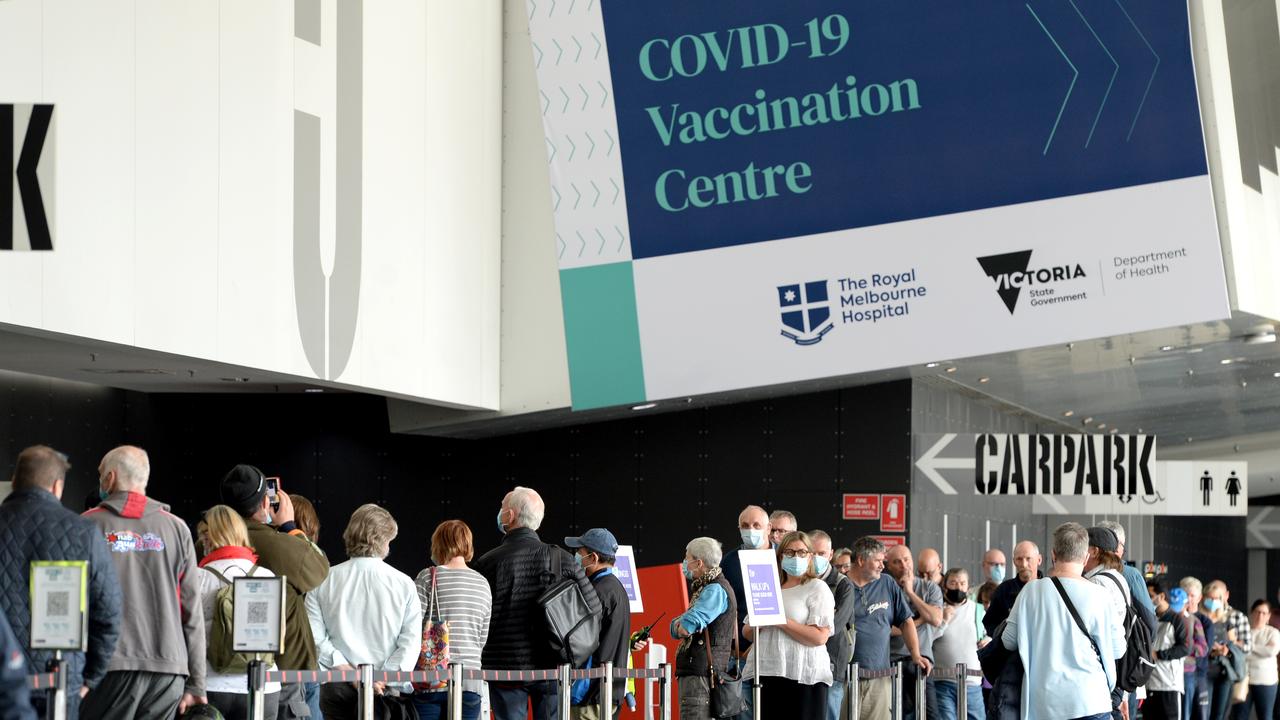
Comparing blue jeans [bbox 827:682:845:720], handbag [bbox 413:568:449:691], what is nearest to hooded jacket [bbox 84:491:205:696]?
handbag [bbox 413:568:449:691]

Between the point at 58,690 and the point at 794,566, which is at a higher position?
the point at 794,566

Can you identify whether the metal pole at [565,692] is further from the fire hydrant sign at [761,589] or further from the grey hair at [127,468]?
the grey hair at [127,468]

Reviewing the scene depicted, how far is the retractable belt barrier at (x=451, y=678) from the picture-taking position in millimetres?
6633

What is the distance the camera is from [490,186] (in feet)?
55.1

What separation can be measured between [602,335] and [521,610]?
23.7 feet

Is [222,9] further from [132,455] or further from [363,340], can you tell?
[132,455]

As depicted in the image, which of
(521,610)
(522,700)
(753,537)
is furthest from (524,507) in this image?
(753,537)

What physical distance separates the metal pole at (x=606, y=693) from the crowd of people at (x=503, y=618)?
126 mm

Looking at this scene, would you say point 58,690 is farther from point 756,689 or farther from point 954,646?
point 954,646

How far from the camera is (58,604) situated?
5773mm

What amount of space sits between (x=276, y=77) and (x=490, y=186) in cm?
369

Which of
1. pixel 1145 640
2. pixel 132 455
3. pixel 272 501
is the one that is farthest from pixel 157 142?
pixel 1145 640

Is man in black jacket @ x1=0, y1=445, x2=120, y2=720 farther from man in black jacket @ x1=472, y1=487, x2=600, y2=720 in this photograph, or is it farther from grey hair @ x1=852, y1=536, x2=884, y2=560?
grey hair @ x1=852, y1=536, x2=884, y2=560

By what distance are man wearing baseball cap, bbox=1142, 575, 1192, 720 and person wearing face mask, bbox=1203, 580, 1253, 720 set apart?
256 centimetres
